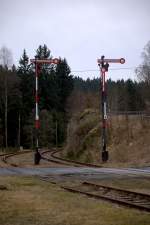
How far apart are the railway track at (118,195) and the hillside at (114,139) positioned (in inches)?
627

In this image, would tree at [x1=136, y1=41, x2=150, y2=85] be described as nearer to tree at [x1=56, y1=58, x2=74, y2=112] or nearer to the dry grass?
tree at [x1=56, y1=58, x2=74, y2=112]

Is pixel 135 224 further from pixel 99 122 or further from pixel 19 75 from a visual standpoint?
pixel 19 75

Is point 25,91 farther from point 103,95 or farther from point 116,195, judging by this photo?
point 116,195

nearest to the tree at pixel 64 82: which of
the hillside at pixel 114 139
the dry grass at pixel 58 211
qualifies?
the hillside at pixel 114 139

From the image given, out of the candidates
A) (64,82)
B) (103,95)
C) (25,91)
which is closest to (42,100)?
(25,91)

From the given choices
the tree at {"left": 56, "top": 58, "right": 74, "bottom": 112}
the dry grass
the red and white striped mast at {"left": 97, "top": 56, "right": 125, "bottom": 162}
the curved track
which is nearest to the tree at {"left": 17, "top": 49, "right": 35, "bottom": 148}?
the tree at {"left": 56, "top": 58, "right": 74, "bottom": 112}

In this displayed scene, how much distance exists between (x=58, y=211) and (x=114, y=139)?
3297 cm

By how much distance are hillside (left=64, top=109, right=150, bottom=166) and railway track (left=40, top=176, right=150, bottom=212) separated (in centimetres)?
1593

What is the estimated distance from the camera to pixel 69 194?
18.6 m

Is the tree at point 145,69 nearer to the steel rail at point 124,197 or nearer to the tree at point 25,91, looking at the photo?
the tree at point 25,91

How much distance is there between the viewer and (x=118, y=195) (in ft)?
59.9

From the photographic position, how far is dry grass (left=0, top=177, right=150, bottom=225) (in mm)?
12383

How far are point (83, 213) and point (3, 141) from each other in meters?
84.5

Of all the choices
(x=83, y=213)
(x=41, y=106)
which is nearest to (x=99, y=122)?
(x=83, y=213)
